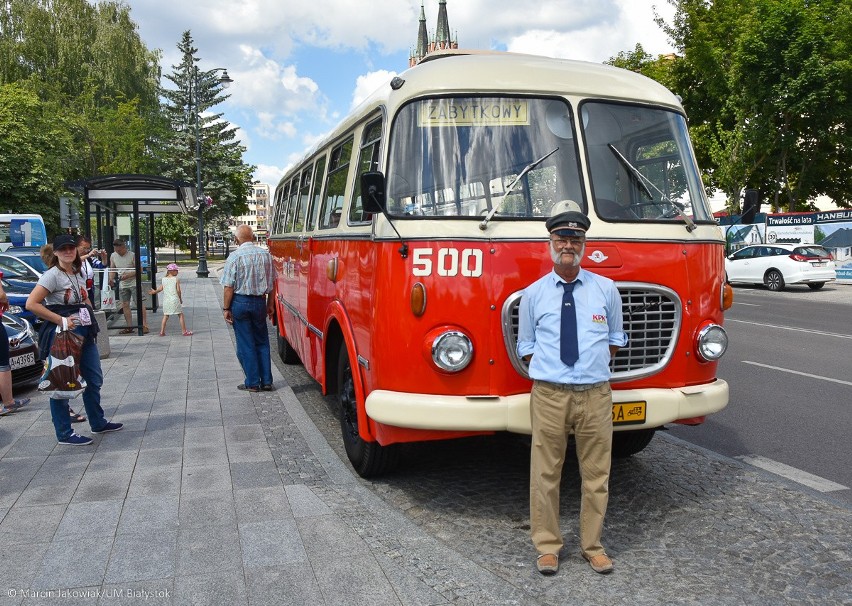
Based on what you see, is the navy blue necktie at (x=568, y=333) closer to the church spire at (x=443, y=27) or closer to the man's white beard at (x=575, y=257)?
the man's white beard at (x=575, y=257)

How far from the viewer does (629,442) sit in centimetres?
609

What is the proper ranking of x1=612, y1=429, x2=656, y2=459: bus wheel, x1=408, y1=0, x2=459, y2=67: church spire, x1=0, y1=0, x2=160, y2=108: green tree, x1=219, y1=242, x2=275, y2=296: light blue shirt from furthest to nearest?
x1=408, y1=0, x2=459, y2=67: church spire < x1=0, y1=0, x2=160, y2=108: green tree < x1=219, y1=242, x2=275, y2=296: light blue shirt < x1=612, y1=429, x2=656, y2=459: bus wheel

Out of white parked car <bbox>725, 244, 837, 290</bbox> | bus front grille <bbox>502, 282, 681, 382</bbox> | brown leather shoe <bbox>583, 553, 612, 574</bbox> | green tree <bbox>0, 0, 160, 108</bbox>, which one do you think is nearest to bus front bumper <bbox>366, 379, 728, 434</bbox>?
bus front grille <bbox>502, 282, 681, 382</bbox>

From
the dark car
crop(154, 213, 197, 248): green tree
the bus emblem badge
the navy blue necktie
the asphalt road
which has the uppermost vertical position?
crop(154, 213, 197, 248): green tree

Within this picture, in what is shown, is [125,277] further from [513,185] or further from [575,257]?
[575,257]

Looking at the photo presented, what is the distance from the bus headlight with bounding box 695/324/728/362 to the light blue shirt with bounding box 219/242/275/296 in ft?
16.9

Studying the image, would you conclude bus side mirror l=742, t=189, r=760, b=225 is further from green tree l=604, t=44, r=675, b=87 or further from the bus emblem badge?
green tree l=604, t=44, r=675, b=87

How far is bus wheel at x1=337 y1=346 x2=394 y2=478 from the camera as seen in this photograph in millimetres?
5410

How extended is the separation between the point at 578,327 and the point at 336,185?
321 cm

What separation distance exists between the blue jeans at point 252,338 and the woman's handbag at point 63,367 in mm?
2500

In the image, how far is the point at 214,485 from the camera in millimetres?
5258

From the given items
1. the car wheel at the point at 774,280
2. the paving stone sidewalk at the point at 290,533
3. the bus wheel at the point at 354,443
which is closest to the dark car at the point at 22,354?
the paving stone sidewalk at the point at 290,533

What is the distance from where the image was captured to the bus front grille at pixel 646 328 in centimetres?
466

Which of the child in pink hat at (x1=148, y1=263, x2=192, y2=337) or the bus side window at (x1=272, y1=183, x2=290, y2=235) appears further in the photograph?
the child in pink hat at (x1=148, y1=263, x2=192, y2=337)
